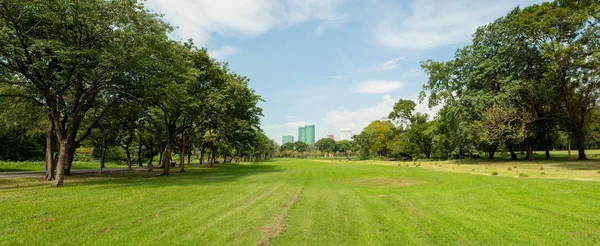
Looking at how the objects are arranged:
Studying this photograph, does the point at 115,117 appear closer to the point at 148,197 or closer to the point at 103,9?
the point at 103,9

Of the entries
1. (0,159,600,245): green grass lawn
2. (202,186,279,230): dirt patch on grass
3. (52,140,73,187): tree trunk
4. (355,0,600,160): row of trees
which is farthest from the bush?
(202,186,279,230): dirt patch on grass

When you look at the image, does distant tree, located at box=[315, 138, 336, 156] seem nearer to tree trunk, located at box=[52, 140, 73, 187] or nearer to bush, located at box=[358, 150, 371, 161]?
bush, located at box=[358, 150, 371, 161]

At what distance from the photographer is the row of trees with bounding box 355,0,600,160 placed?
23.4 metres

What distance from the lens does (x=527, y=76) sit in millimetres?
30000

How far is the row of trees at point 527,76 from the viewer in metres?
23.4

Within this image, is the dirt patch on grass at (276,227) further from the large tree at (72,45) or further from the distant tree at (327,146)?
the distant tree at (327,146)

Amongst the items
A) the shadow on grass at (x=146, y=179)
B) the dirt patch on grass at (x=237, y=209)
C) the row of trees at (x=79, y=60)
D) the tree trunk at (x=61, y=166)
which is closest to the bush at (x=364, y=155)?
the shadow on grass at (x=146, y=179)

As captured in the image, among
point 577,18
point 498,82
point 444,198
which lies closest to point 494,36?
point 498,82

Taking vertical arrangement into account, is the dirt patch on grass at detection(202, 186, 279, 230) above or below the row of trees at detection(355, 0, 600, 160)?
below

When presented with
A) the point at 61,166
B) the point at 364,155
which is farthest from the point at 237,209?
the point at 364,155

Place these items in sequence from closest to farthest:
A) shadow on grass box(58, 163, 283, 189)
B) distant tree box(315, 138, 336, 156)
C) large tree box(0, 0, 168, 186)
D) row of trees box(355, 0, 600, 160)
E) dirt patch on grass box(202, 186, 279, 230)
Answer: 1. dirt patch on grass box(202, 186, 279, 230)
2. large tree box(0, 0, 168, 186)
3. shadow on grass box(58, 163, 283, 189)
4. row of trees box(355, 0, 600, 160)
5. distant tree box(315, 138, 336, 156)

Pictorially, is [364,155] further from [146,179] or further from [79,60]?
[79,60]

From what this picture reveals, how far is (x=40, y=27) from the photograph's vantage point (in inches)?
541

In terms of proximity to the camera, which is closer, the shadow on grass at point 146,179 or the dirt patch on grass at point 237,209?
the dirt patch on grass at point 237,209
